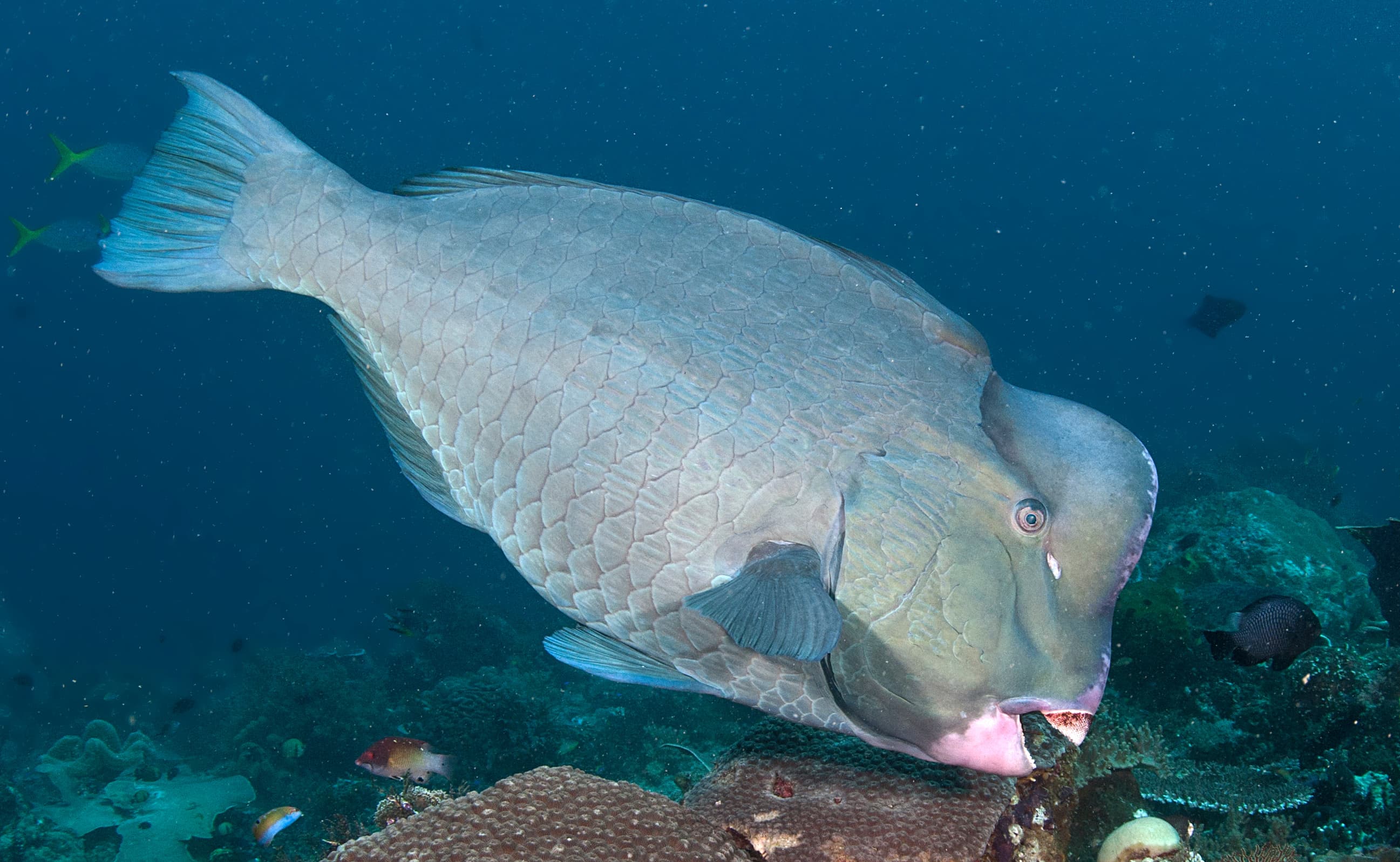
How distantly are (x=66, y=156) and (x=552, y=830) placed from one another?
15.5 m

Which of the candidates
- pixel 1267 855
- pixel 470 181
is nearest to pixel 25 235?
pixel 470 181

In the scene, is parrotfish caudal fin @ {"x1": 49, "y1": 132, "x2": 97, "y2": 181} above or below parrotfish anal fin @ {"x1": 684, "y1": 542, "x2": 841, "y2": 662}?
above

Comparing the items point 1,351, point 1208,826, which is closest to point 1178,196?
point 1208,826

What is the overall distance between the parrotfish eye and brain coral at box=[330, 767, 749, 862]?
159 centimetres

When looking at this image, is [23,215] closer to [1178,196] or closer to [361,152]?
[361,152]

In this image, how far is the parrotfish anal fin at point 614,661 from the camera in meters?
2.03

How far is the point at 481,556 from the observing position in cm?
3169

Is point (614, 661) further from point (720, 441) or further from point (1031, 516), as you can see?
point (1031, 516)

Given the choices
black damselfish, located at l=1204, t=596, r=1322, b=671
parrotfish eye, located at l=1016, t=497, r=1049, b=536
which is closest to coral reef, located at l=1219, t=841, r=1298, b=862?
black damselfish, located at l=1204, t=596, r=1322, b=671

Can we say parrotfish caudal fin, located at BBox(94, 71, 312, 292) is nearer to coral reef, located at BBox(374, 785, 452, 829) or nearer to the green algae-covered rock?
coral reef, located at BBox(374, 785, 452, 829)

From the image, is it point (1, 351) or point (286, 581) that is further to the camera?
point (1, 351)

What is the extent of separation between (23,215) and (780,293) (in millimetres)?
72322

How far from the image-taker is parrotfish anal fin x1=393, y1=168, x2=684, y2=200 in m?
2.56

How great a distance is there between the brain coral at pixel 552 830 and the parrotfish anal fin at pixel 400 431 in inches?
40.0
